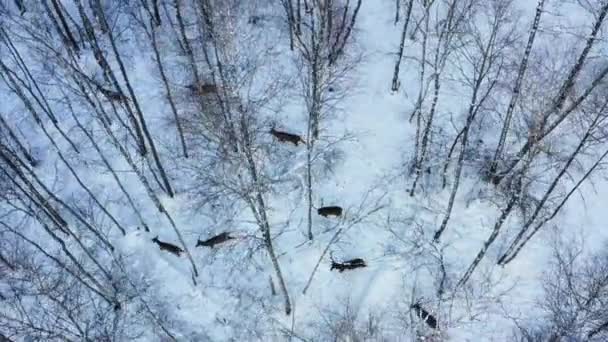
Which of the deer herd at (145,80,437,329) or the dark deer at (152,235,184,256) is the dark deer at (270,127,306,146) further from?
the dark deer at (152,235,184,256)

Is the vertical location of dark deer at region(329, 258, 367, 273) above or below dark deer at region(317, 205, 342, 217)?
below

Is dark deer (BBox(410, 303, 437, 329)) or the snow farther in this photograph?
the snow

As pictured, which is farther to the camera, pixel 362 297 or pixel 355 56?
pixel 355 56

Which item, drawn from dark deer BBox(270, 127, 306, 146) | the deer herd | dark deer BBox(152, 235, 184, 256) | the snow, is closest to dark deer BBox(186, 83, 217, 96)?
the deer herd

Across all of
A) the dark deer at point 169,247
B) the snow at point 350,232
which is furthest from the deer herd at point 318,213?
the snow at point 350,232

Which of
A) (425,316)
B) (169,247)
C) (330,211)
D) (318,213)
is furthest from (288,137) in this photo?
(425,316)

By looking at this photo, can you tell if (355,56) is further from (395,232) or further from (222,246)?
(222,246)

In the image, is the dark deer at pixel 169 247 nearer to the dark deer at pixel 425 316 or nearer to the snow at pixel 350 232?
the snow at pixel 350 232

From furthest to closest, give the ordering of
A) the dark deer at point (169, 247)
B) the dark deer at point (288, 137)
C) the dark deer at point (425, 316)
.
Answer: the dark deer at point (288, 137) → the dark deer at point (169, 247) → the dark deer at point (425, 316)

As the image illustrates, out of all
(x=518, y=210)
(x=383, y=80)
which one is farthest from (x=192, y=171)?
(x=518, y=210)
